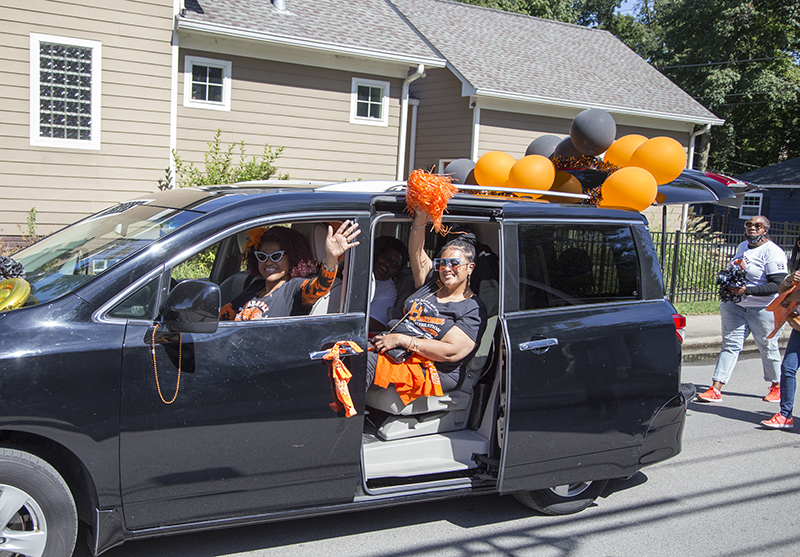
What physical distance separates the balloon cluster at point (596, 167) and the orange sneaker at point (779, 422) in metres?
2.72

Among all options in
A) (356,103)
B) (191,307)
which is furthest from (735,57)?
(191,307)

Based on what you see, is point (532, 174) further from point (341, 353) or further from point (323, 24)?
point (323, 24)

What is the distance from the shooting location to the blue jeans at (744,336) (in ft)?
22.6

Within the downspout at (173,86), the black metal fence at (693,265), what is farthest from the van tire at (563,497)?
the black metal fence at (693,265)

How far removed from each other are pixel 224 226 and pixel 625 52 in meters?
21.2

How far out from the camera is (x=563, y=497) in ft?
14.0

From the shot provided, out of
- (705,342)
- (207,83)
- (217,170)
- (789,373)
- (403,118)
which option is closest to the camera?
(789,373)

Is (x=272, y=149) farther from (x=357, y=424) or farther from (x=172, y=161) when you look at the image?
(x=357, y=424)

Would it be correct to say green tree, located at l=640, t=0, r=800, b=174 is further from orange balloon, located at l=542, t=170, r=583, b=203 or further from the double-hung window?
orange balloon, located at l=542, t=170, r=583, b=203

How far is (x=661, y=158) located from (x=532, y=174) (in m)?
0.98

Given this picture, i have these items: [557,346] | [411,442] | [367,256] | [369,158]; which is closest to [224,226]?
[367,256]

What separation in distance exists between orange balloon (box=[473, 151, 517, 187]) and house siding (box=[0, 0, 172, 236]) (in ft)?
25.2

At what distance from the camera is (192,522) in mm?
3129

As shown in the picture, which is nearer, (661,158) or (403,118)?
(661,158)
